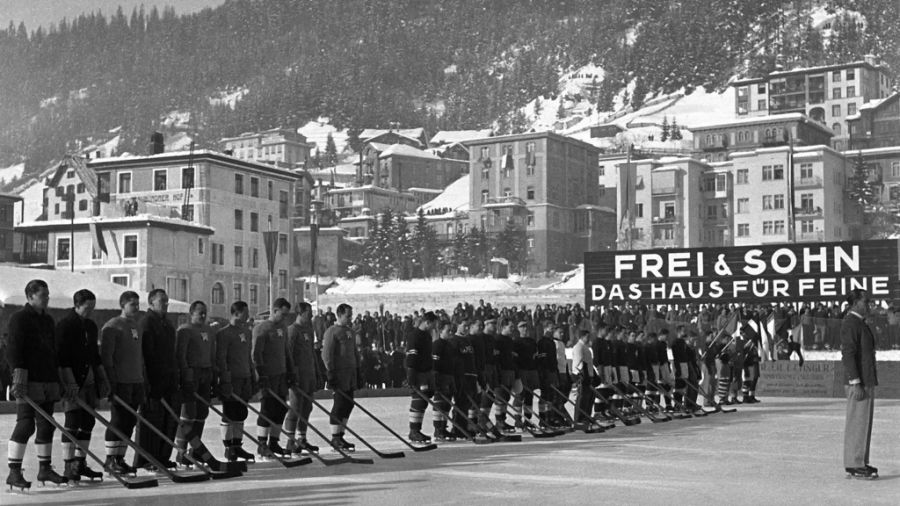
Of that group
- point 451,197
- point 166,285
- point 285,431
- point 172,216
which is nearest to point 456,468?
point 285,431

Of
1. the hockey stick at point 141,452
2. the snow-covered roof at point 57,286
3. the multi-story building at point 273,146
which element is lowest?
the hockey stick at point 141,452

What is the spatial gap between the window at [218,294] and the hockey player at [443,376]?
54.8m

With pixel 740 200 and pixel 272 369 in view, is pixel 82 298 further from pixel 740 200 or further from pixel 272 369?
pixel 740 200

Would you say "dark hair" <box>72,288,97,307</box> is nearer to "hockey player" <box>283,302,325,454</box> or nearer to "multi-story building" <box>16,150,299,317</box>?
"hockey player" <box>283,302,325,454</box>

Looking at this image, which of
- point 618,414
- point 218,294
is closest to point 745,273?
point 618,414

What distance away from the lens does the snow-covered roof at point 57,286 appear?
28.6 m

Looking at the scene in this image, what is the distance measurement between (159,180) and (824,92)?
3156 inches

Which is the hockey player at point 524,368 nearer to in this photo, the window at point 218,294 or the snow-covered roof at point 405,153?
the window at point 218,294

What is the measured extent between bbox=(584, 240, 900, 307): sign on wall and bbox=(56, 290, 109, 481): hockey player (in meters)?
27.2

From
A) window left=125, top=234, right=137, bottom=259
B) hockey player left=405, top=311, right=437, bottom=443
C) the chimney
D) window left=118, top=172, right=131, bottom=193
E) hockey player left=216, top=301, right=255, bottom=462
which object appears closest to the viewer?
hockey player left=216, top=301, right=255, bottom=462

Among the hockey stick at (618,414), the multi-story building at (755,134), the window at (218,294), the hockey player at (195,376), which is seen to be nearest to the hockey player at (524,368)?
the hockey stick at (618,414)

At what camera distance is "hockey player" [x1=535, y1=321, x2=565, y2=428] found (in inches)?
731

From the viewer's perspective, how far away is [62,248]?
67188 millimetres

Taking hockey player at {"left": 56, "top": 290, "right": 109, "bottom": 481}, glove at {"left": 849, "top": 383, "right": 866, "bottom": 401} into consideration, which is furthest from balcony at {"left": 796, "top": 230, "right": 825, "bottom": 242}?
hockey player at {"left": 56, "top": 290, "right": 109, "bottom": 481}
